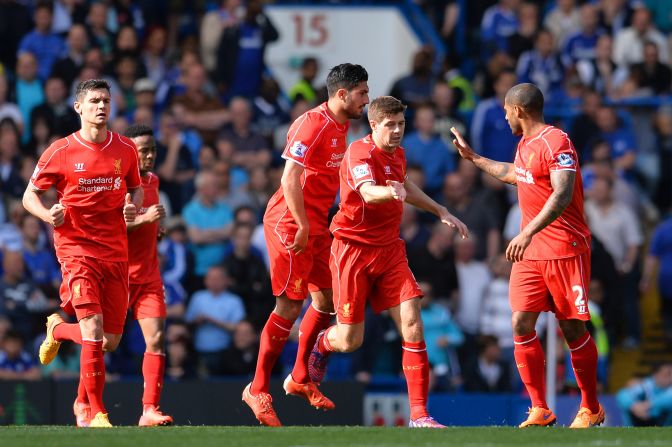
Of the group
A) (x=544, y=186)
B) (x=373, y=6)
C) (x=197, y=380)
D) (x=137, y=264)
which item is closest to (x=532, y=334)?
(x=544, y=186)

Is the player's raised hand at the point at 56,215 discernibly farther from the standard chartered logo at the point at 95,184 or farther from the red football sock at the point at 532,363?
the red football sock at the point at 532,363

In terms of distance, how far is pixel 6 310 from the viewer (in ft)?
56.3

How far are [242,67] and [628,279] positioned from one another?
5666 mm

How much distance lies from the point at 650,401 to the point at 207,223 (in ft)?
17.9

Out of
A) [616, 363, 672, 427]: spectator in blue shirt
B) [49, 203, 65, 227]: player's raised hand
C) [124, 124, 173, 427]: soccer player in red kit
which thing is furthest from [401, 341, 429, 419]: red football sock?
[616, 363, 672, 427]: spectator in blue shirt

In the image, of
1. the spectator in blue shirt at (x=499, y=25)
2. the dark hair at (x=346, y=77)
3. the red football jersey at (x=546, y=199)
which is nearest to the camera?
the red football jersey at (x=546, y=199)

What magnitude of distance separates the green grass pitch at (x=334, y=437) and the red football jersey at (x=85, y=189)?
4.65 ft

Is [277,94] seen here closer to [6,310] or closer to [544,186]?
[6,310]

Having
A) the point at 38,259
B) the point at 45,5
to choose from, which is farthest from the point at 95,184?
the point at 45,5

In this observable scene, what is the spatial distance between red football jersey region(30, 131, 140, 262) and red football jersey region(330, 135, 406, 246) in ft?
5.67

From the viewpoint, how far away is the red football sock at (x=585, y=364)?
12.3 m

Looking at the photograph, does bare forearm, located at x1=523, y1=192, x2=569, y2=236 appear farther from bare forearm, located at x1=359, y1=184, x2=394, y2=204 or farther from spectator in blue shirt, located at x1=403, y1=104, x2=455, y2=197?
spectator in blue shirt, located at x1=403, y1=104, x2=455, y2=197

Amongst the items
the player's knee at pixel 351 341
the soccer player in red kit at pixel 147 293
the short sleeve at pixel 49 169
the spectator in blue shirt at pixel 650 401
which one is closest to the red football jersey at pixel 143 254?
the soccer player in red kit at pixel 147 293

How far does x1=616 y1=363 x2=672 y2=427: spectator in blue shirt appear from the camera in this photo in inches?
654
